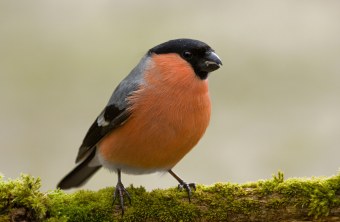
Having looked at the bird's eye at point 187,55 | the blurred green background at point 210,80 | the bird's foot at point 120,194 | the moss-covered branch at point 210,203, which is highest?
the blurred green background at point 210,80

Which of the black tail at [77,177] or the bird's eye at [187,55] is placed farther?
the black tail at [77,177]

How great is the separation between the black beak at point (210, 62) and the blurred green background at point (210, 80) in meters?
3.07

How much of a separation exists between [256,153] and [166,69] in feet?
11.7

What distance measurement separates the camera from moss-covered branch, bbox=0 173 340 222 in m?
4.46

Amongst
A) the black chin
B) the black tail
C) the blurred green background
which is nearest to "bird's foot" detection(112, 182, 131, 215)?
the black chin

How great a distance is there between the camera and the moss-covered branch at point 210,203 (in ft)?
14.6

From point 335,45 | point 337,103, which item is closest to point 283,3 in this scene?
point 335,45

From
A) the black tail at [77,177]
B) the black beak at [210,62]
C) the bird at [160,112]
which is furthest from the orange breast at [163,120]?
the black tail at [77,177]

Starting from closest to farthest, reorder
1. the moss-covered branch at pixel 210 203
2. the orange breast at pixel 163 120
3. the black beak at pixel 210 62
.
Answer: the moss-covered branch at pixel 210 203 < the orange breast at pixel 163 120 < the black beak at pixel 210 62

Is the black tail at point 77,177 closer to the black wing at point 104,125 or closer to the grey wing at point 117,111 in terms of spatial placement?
the black wing at point 104,125

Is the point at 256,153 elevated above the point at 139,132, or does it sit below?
above

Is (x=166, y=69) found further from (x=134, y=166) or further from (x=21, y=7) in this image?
(x=21, y=7)

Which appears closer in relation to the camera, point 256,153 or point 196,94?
point 196,94

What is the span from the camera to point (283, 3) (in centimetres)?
1048
